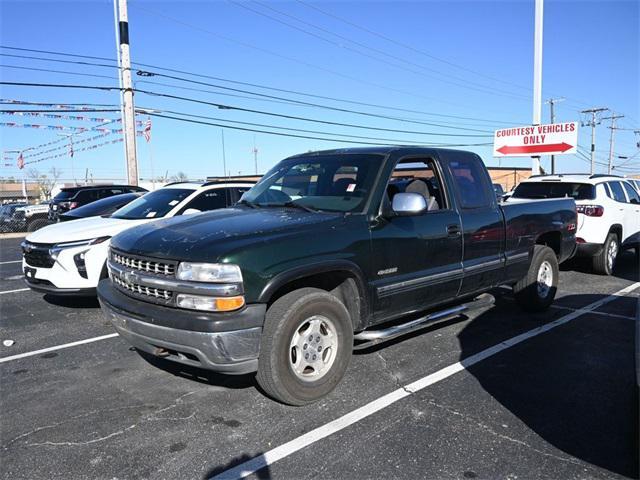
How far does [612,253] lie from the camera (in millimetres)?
9133

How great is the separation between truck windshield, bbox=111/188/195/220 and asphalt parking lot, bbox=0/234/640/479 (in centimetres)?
212

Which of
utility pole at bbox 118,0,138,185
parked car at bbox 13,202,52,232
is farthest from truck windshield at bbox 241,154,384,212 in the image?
utility pole at bbox 118,0,138,185

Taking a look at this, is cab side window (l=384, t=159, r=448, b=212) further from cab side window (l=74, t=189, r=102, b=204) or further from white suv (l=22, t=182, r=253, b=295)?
cab side window (l=74, t=189, r=102, b=204)

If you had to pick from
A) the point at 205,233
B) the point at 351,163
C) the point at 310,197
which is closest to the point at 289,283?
the point at 205,233

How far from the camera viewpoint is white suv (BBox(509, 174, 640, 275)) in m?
8.73

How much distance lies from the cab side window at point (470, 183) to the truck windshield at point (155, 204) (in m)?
4.12

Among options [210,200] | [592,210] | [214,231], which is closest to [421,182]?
[214,231]

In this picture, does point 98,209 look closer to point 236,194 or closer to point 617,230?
point 236,194

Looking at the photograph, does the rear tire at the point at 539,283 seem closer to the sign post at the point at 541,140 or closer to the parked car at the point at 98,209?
the parked car at the point at 98,209

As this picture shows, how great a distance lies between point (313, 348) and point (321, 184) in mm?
1565

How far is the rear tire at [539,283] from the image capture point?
6.14 m

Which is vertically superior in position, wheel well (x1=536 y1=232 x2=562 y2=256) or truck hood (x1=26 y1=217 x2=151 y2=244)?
truck hood (x1=26 y1=217 x2=151 y2=244)

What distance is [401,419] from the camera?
3.57m

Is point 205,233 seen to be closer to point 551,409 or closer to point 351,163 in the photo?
point 351,163
